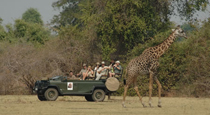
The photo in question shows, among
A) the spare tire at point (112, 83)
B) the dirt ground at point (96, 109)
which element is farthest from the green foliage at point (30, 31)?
the dirt ground at point (96, 109)

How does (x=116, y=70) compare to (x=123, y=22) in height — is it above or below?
below

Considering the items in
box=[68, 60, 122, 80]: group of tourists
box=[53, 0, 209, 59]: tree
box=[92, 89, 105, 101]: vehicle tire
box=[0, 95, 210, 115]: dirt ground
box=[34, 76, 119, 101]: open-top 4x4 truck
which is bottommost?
box=[0, 95, 210, 115]: dirt ground

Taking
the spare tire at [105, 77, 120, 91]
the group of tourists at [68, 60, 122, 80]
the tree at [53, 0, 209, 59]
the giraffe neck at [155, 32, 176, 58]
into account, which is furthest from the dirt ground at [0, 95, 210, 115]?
the tree at [53, 0, 209, 59]

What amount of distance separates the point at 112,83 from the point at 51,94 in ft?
9.90

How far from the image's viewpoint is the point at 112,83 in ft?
77.4

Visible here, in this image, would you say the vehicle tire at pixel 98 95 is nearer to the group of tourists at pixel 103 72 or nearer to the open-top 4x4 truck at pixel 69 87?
the open-top 4x4 truck at pixel 69 87

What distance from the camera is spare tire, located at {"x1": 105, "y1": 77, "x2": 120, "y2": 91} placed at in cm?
2355

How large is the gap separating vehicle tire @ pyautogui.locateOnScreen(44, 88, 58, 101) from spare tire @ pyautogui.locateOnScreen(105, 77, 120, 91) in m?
2.52

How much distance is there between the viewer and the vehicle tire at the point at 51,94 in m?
24.0

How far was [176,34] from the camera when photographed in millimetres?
22281

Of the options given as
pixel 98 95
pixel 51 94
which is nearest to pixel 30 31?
pixel 51 94

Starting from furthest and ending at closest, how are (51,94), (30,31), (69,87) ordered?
(30,31), (51,94), (69,87)

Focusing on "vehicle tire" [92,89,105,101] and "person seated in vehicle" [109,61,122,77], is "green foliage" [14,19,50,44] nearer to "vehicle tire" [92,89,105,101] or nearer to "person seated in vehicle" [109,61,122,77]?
"person seated in vehicle" [109,61,122,77]

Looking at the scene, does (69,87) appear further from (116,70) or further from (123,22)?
(123,22)
